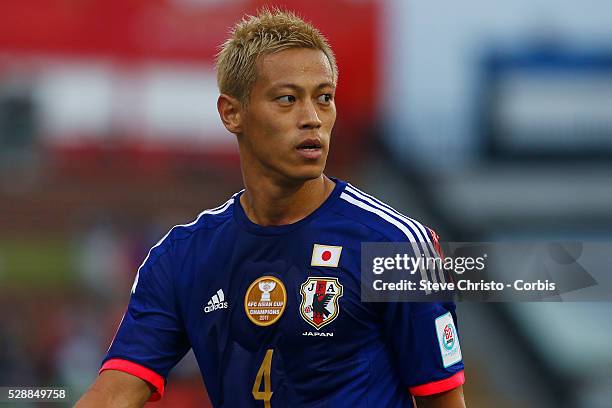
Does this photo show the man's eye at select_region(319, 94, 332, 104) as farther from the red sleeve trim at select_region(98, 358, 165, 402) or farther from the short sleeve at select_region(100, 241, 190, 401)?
the red sleeve trim at select_region(98, 358, 165, 402)

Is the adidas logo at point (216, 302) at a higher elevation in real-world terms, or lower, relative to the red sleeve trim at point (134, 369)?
higher

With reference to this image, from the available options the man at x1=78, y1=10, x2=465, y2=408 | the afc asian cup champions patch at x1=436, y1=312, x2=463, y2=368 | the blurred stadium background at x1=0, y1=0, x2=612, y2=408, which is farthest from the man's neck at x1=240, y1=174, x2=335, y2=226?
the blurred stadium background at x1=0, y1=0, x2=612, y2=408

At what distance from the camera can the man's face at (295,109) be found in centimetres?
346

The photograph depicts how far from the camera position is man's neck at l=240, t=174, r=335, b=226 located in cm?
362

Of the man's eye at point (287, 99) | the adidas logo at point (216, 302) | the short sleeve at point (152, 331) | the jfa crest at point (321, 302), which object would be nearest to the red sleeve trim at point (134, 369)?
the short sleeve at point (152, 331)

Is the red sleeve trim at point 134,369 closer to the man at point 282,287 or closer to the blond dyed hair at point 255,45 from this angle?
the man at point 282,287

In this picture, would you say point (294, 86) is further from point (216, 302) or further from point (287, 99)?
point (216, 302)

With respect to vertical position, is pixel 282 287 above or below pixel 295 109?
below

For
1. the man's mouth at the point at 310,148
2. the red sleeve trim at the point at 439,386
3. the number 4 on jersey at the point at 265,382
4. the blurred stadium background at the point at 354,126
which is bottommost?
the red sleeve trim at the point at 439,386

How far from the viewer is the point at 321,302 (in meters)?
3.46

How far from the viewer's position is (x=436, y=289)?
11.3ft

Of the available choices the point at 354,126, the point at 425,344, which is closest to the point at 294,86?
the point at 425,344

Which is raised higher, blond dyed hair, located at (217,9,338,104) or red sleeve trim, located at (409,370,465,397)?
blond dyed hair, located at (217,9,338,104)

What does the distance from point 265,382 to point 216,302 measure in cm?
33
